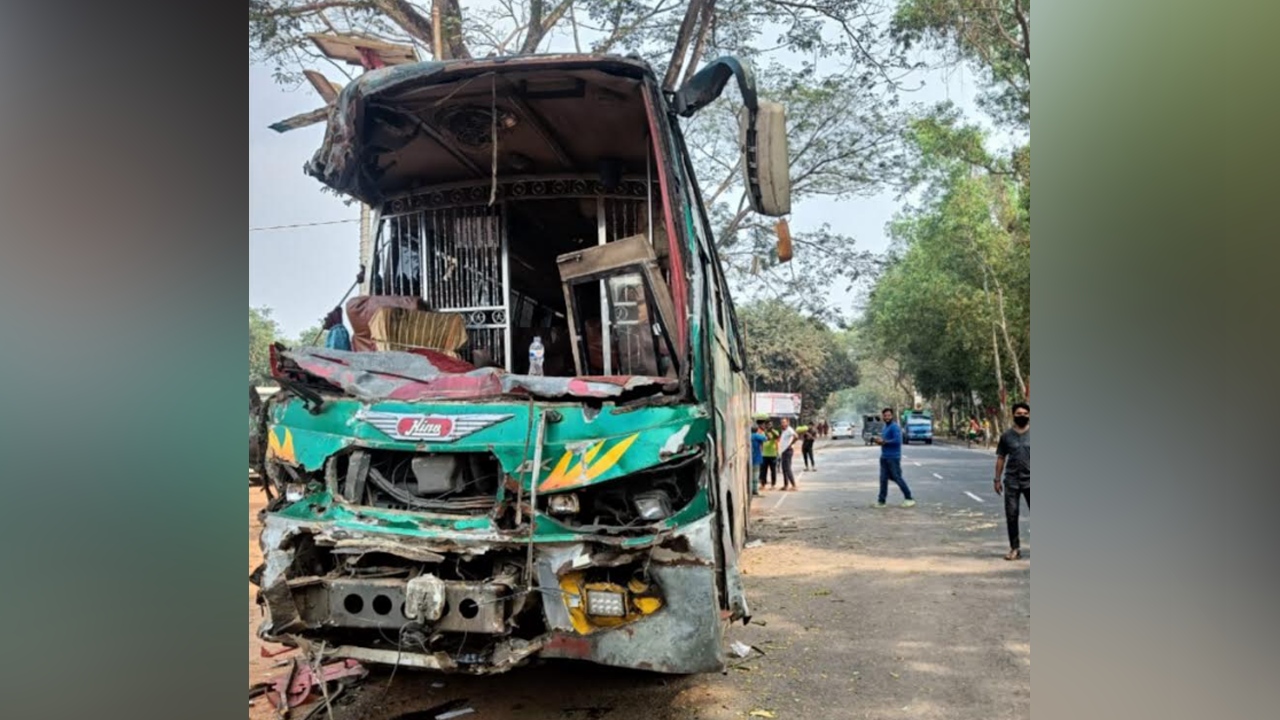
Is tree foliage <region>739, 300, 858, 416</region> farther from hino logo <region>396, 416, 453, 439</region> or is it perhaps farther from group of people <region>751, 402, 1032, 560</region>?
hino logo <region>396, 416, 453, 439</region>

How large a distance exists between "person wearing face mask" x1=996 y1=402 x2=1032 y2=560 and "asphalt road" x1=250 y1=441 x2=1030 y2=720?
32cm

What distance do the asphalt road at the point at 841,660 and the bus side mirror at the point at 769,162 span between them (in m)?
2.40

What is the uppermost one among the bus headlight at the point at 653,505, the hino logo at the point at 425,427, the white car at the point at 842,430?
the hino logo at the point at 425,427

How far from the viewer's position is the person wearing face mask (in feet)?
23.0

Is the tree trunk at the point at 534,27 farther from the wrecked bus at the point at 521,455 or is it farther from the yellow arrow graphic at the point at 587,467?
the yellow arrow graphic at the point at 587,467

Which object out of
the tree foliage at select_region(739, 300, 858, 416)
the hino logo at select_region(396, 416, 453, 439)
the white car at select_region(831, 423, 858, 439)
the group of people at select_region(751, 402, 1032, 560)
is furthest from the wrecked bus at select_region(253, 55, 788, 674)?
the white car at select_region(831, 423, 858, 439)

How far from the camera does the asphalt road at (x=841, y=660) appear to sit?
12.1 feet

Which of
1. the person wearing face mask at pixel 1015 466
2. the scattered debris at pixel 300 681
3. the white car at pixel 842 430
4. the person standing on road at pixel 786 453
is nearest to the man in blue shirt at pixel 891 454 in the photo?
the person wearing face mask at pixel 1015 466
